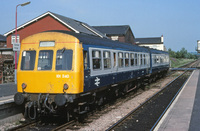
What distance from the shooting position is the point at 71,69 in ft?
26.0

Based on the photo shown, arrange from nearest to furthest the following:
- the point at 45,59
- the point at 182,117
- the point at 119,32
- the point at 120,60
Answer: the point at 45,59, the point at 182,117, the point at 120,60, the point at 119,32

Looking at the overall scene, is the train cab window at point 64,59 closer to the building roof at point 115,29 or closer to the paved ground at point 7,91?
the paved ground at point 7,91

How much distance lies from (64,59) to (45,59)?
0.75m

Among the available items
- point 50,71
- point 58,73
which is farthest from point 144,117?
point 50,71

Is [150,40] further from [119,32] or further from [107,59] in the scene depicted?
[107,59]

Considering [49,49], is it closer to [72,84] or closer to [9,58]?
[72,84]

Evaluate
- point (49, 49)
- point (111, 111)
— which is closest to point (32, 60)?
point (49, 49)

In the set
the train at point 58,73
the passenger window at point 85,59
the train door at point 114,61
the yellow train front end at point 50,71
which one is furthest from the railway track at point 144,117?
the passenger window at point 85,59

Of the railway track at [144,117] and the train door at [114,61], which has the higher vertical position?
the train door at [114,61]

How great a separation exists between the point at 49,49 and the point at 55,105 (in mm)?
1965

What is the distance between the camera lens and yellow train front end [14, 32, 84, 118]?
785cm

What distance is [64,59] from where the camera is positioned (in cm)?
811

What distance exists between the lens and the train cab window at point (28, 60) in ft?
28.0

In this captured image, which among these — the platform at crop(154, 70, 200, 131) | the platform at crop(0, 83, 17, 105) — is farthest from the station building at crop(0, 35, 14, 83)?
the platform at crop(154, 70, 200, 131)
